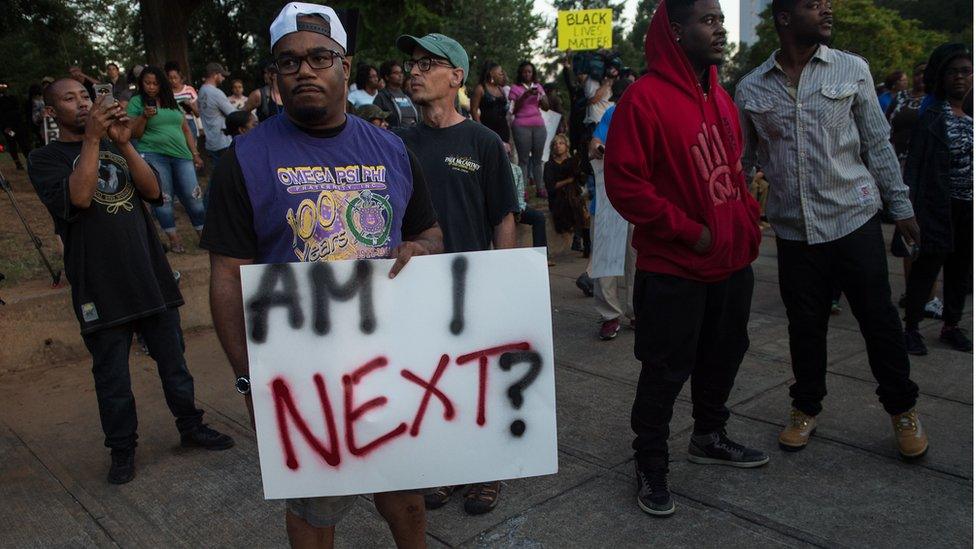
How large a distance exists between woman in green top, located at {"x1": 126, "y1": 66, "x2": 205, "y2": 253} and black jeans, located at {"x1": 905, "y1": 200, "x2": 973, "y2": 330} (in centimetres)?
556

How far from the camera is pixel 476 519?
124 inches

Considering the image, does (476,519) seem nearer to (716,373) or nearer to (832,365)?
(716,373)

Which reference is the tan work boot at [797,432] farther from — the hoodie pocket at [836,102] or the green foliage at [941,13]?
the green foliage at [941,13]

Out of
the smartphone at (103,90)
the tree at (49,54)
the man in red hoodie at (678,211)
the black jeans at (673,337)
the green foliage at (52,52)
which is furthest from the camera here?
the tree at (49,54)

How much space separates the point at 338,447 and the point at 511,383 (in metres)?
0.48

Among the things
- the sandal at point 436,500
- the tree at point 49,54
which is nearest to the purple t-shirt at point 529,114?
the sandal at point 436,500

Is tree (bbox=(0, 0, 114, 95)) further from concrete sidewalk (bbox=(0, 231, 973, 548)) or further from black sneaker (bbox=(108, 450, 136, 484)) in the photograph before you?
black sneaker (bbox=(108, 450, 136, 484))

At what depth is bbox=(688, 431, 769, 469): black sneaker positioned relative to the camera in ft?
11.4

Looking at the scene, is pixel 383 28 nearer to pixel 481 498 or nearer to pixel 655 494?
pixel 481 498

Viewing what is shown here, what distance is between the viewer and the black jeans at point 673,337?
3055 mm

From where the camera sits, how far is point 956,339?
504 centimetres

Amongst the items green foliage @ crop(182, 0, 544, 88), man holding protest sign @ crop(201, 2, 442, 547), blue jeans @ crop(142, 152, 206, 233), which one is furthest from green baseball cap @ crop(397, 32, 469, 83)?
green foliage @ crop(182, 0, 544, 88)

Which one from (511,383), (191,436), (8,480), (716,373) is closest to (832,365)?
(716,373)

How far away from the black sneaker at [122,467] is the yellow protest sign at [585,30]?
364 inches
